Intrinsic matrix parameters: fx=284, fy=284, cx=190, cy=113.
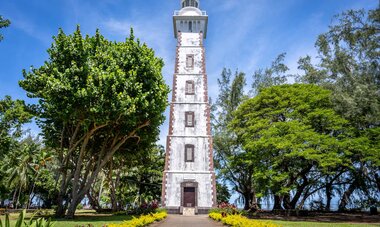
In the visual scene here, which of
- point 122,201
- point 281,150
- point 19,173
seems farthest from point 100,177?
point 281,150

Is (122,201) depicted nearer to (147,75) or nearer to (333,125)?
(147,75)

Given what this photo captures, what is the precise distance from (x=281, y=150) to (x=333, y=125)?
4.59 m

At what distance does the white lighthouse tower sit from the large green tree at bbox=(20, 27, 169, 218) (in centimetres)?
484

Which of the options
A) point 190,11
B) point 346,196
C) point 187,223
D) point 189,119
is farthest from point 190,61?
point 346,196

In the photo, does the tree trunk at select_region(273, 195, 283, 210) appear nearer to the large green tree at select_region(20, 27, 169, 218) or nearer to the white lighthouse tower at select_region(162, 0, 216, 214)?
the white lighthouse tower at select_region(162, 0, 216, 214)

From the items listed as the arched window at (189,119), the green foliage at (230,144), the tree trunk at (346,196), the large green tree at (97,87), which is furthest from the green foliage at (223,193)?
the large green tree at (97,87)

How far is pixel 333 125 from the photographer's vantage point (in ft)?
75.7

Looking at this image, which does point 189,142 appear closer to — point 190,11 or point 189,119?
point 189,119

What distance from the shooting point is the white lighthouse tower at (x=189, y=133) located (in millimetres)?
23844

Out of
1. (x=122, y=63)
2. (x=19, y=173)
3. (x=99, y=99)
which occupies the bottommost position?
(x=19, y=173)

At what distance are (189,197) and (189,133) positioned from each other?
5.59 meters

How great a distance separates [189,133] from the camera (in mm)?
25844

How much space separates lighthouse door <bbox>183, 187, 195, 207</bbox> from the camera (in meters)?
23.8

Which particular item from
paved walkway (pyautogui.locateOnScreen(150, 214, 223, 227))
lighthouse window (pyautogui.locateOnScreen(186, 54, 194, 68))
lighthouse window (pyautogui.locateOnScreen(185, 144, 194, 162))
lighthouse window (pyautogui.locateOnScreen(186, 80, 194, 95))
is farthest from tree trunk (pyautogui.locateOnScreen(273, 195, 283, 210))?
lighthouse window (pyautogui.locateOnScreen(186, 54, 194, 68))
